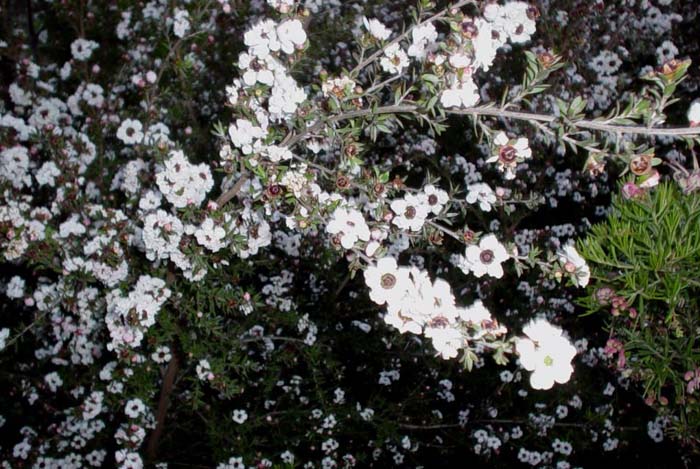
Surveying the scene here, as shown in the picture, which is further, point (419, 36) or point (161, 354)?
point (161, 354)

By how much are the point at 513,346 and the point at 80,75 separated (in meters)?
4.45

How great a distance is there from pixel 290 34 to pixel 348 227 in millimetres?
706

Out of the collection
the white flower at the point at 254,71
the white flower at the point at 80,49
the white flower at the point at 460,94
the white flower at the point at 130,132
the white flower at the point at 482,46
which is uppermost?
the white flower at the point at 80,49

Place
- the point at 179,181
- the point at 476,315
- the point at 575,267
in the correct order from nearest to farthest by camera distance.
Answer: the point at 476,315
the point at 575,267
the point at 179,181

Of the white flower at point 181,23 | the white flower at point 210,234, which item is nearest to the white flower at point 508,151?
the white flower at point 210,234

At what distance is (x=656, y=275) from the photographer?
2014 millimetres

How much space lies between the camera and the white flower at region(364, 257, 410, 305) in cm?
168

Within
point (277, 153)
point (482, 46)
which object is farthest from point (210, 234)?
point (482, 46)

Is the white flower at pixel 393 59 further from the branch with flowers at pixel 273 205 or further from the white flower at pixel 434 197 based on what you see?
the white flower at pixel 434 197

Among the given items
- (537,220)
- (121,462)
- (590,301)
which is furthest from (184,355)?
(537,220)

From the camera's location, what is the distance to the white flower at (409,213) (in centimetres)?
216

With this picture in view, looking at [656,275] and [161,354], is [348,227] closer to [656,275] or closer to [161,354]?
[656,275]

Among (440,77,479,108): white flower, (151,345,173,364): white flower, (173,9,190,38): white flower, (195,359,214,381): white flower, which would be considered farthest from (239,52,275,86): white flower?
(173,9,190,38): white flower

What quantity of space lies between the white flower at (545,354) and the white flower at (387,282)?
1.16ft
